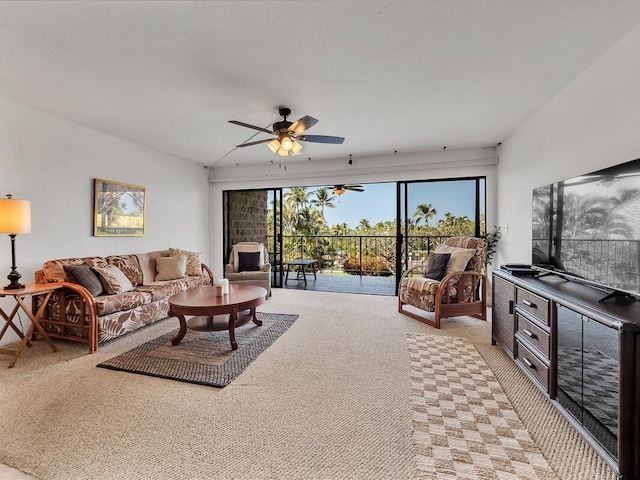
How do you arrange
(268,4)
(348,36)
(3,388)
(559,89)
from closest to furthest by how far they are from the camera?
(268,4), (348,36), (3,388), (559,89)

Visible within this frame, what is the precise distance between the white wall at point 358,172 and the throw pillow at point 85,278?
3.00 m

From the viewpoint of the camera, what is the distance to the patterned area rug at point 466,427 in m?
1.40

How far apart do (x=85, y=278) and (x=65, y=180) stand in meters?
1.36

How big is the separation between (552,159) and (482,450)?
2.80 m

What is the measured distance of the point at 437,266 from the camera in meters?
3.90

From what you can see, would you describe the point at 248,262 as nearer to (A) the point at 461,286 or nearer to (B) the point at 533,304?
(A) the point at 461,286

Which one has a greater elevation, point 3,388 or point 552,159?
point 552,159

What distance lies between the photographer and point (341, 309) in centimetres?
432

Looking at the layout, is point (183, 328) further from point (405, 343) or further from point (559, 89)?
point (559, 89)

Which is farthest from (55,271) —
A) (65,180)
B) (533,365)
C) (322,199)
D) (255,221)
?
(322,199)

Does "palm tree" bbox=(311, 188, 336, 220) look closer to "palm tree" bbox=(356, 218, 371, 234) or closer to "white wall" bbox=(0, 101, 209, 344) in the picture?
"palm tree" bbox=(356, 218, 371, 234)

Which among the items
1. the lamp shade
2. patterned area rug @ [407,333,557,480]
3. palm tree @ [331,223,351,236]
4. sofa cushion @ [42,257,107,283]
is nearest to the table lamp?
the lamp shade

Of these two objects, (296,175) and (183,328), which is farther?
(296,175)

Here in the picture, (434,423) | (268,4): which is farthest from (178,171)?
(434,423)
